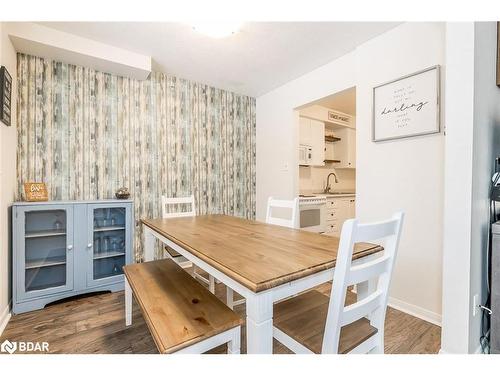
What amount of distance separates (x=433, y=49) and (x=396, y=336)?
2127 mm

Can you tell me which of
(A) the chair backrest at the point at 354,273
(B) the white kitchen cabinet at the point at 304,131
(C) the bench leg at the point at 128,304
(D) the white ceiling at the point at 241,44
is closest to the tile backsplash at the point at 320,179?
(B) the white kitchen cabinet at the point at 304,131

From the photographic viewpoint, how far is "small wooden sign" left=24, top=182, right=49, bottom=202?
7.22 feet

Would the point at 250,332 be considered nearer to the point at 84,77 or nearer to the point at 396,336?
the point at 396,336

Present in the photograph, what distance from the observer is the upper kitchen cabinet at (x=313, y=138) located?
158 inches

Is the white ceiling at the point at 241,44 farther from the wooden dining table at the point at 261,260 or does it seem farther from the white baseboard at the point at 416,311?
the white baseboard at the point at 416,311

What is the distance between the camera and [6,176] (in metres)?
1.96

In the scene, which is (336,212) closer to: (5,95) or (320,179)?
(320,179)

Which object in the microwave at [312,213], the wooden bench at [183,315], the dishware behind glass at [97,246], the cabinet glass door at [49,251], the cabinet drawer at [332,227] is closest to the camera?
the wooden bench at [183,315]

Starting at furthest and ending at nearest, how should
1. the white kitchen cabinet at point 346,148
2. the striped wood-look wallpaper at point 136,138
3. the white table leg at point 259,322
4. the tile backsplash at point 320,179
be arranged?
the white kitchen cabinet at point 346,148 < the tile backsplash at point 320,179 < the striped wood-look wallpaper at point 136,138 < the white table leg at point 259,322

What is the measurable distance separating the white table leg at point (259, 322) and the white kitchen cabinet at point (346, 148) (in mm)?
4484

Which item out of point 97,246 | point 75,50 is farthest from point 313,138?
point 97,246

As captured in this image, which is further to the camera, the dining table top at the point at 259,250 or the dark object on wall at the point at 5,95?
the dark object on wall at the point at 5,95

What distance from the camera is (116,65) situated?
2484mm
